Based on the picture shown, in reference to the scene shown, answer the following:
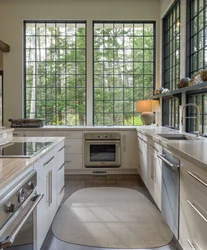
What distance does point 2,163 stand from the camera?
5.99 ft

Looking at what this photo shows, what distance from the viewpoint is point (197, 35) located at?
153 inches

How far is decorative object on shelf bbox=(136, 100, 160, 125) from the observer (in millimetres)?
5281

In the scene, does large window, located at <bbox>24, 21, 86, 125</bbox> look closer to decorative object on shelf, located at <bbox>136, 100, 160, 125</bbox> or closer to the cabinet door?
decorative object on shelf, located at <bbox>136, 100, 160, 125</bbox>

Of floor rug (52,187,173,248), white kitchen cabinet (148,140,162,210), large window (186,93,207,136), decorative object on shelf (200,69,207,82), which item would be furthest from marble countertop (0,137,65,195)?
large window (186,93,207,136)

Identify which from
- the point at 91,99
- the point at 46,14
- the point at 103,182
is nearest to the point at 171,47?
the point at 91,99

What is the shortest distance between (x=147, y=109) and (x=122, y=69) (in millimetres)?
1118

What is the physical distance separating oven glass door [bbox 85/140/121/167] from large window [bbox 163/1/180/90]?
1.49 m

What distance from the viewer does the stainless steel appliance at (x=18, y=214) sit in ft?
4.17

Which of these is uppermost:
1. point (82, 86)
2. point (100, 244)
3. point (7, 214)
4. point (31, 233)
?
point (82, 86)

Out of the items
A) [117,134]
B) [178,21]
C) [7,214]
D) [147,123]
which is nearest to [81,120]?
[117,134]

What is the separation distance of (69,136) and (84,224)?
2365 mm

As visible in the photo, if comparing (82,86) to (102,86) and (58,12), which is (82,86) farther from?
(58,12)

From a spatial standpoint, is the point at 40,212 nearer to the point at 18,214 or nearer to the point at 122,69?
the point at 18,214

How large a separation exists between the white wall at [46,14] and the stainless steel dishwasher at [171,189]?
351 cm
